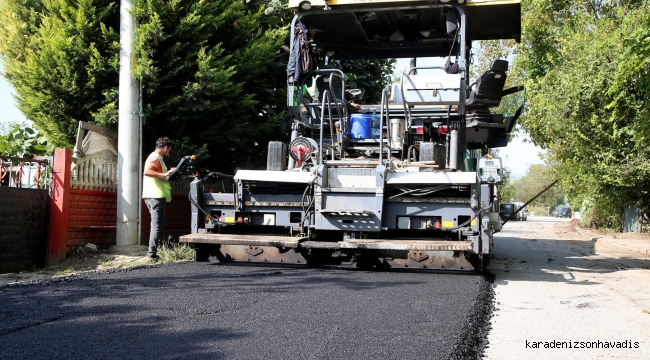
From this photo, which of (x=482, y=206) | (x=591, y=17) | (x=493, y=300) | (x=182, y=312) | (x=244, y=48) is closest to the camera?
(x=182, y=312)

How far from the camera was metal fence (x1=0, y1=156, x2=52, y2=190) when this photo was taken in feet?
26.3

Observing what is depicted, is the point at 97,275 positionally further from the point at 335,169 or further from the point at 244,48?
the point at 244,48

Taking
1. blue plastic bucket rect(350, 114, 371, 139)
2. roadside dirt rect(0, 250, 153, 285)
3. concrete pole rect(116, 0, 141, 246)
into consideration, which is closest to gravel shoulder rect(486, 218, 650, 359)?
blue plastic bucket rect(350, 114, 371, 139)

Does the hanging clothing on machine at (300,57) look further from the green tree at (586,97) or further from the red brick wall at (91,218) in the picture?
the green tree at (586,97)

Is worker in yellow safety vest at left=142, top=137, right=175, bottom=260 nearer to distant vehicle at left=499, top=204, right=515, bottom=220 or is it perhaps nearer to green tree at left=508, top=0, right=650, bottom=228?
distant vehicle at left=499, top=204, right=515, bottom=220

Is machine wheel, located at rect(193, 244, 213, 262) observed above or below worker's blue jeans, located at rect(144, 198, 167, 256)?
below

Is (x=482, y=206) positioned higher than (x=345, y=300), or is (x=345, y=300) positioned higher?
(x=482, y=206)

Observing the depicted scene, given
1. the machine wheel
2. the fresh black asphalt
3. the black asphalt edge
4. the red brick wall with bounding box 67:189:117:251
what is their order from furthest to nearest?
the red brick wall with bounding box 67:189:117:251 < the machine wheel < the black asphalt edge < the fresh black asphalt

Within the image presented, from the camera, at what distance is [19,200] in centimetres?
790

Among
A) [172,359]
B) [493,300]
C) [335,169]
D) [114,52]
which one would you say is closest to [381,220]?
[335,169]

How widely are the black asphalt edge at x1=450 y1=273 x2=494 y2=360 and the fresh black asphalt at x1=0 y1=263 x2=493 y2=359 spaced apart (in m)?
0.01

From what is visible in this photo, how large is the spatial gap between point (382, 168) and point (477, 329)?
2873 millimetres

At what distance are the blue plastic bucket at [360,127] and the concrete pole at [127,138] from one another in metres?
3.20

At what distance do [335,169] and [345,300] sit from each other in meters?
2.37
